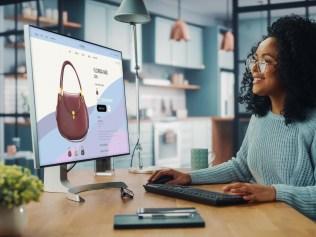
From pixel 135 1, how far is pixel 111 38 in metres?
4.01

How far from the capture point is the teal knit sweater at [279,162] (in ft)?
4.06

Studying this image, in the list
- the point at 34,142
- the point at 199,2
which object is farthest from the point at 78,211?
the point at 199,2

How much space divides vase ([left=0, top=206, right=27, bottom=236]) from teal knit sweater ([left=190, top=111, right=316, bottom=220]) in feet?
2.16

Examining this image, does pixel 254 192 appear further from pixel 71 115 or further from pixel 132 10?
pixel 132 10

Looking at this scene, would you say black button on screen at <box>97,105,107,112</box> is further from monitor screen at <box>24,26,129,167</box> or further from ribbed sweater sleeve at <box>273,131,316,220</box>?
ribbed sweater sleeve at <box>273,131,316,220</box>

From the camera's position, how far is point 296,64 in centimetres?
155

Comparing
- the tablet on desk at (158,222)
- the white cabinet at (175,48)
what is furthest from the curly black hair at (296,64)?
the white cabinet at (175,48)

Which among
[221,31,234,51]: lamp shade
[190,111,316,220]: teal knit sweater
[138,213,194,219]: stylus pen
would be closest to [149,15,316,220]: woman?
[190,111,316,220]: teal knit sweater

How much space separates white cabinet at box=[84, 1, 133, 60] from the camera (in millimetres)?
5801

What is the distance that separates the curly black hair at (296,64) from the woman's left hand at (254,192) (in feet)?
1.22

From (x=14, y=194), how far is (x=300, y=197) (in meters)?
0.77

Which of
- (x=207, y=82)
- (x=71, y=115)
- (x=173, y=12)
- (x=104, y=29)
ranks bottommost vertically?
(x=71, y=115)

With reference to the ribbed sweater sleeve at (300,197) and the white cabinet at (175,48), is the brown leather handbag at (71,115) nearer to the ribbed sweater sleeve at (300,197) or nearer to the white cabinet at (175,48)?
the ribbed sweater sleeve at (300,197)

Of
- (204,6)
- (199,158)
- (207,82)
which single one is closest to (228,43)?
(204,6)
